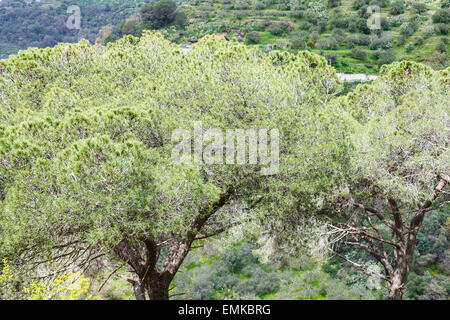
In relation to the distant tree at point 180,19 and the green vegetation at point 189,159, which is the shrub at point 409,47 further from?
the green vegetation at point 189,159

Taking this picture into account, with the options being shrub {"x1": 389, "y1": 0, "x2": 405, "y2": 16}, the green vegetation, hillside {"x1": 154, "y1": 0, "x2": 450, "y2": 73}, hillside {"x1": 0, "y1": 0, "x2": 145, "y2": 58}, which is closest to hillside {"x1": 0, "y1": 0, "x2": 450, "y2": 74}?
hillside {"x1": 154, "y1": 0, "x2": 450, "y2": 73}

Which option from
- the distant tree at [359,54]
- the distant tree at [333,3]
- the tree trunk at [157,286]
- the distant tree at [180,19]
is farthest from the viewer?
the distant tree at [180,19]

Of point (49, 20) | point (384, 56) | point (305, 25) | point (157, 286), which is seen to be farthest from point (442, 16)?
point (49, 20)

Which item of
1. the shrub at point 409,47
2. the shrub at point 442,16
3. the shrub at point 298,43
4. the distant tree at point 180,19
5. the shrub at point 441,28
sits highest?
the distant tree at point 180,19

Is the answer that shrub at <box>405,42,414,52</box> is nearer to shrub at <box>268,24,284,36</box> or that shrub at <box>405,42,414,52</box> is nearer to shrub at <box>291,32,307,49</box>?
shrub at <box>291,32,307,49</box>

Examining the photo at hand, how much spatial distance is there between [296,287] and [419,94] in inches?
532

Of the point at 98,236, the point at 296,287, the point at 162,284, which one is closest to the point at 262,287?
the point at 296,287

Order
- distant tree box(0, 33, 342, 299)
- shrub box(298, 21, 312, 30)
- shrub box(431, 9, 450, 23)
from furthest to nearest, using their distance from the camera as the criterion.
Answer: shrub box(298, 21, 312, 30) < shrub box(431, 9, 450, 23) < distant tree box(0, 33, 342, 299)

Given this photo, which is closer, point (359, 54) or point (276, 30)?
point (359, 54)

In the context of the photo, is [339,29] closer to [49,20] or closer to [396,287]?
[396,287]

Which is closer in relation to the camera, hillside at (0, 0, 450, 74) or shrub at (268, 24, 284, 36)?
hillside at (0, 0, 450, 74)

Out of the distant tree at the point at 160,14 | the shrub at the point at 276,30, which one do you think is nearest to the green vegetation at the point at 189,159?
the shrub at the point at 276,30

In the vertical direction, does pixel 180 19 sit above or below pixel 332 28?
above

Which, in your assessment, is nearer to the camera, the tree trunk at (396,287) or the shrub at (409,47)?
the tree trunk at (396,287)
